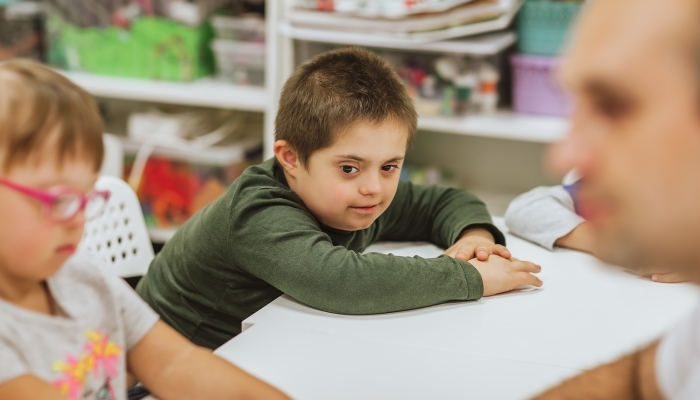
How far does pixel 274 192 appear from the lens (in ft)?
3.74

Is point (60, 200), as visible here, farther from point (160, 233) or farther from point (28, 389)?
point (160, 233)

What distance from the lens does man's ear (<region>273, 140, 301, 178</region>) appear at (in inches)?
47.5

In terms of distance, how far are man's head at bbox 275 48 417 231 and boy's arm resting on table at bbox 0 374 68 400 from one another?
555 mm

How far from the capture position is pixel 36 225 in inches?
26.5

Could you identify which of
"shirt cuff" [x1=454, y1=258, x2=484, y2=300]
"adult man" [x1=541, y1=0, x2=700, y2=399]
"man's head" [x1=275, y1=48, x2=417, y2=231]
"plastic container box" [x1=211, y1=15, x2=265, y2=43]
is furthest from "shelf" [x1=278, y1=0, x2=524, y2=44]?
"adult man" [x1=541, y1=0, x2=700, y2=399]

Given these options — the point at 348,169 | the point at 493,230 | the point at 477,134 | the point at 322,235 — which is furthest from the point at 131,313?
the point at 477,134

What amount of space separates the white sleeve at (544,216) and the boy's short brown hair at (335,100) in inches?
10.6

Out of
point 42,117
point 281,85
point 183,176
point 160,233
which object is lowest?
point 160,233

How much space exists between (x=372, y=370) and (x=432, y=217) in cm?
57

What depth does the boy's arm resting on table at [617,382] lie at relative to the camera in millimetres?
779

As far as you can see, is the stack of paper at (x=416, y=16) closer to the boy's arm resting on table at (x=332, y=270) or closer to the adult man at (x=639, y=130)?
the boy's arm resting on table at (x=332, y=270)

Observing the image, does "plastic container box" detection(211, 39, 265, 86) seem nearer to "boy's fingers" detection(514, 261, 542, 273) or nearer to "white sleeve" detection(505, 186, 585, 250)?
"white sleeve" detection(505, 186, 585, 250)

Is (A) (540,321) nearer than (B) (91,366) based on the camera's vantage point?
No

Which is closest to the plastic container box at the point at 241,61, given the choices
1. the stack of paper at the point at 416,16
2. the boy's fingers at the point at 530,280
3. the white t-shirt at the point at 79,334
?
the stack of paper at the point at 416,16
